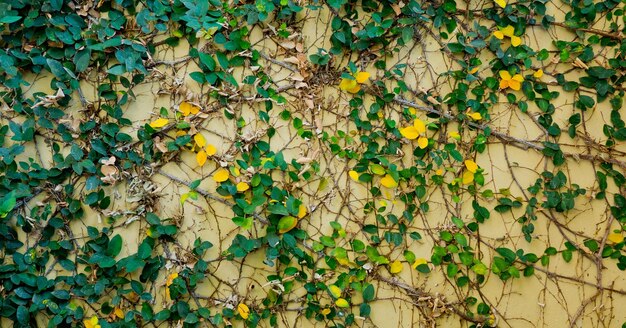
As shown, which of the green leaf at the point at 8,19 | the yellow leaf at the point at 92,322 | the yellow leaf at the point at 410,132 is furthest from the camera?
the yellow leaf at the point at 410,132

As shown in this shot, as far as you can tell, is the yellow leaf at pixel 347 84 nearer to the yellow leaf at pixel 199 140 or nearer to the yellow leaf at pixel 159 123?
the yellow leaf at pixel 199 140

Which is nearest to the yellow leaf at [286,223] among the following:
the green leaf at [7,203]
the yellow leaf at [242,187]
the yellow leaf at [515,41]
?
the yellow leaf at [242,187]

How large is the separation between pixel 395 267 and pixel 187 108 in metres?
0.96

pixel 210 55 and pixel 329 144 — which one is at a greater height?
pixel 329 144

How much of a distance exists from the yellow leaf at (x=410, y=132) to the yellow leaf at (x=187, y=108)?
762 millimetres

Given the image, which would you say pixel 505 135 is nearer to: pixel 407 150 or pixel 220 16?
pixel 407 150

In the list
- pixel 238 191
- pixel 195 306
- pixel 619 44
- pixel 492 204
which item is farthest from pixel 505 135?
pixel 195 306

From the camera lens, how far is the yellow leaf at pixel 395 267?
88.3 inches

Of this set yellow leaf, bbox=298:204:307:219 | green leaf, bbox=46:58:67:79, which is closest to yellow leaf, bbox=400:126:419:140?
yellow leaf, bbox=298:204:307:219

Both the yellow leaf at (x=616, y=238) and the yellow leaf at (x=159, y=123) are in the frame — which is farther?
the yellow leaf at (x=616, y=238)

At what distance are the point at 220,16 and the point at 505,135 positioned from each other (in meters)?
1.15

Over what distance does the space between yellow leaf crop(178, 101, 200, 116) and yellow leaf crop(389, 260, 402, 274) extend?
3.00 feet

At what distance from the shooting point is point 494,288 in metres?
2.28

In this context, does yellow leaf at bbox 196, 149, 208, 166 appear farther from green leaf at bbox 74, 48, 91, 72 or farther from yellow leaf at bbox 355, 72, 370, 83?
yellow leaf at bbox 355, 72, 370, 83
